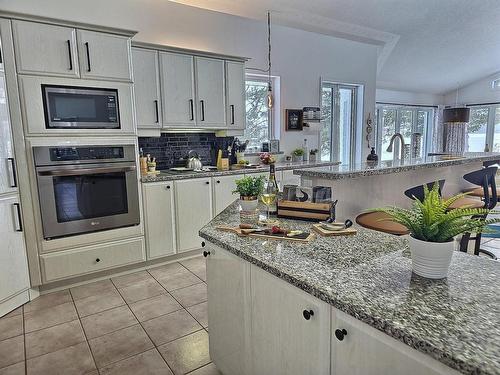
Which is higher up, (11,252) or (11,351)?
(11,252)

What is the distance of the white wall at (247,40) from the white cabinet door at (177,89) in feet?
1.53

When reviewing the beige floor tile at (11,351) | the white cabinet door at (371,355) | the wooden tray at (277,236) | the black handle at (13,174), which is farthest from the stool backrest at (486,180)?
the black handle at (13,174)

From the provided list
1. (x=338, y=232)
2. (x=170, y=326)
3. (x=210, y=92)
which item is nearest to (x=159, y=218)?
(x=170, y=326)

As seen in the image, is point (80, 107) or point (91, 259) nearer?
point (80, 107)

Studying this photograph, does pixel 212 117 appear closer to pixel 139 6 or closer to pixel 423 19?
pixel 139 6

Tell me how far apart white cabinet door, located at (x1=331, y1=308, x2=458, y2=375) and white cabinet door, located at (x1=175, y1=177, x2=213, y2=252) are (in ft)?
8.88

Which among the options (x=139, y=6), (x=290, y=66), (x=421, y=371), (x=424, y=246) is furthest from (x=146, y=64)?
(x=421, y=371)

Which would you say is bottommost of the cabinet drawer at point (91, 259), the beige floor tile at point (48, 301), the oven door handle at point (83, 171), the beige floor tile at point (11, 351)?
the beige floor tile at point (11, 351)

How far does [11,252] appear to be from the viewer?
2.63m

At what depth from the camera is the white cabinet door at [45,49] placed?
262 centimetres

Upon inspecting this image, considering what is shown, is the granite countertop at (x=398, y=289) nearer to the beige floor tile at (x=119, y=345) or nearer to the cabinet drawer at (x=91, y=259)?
the beige floor tile at (x=119, y=345)

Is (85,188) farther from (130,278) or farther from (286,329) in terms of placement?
(286,329)

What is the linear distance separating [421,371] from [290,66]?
15.5 feet

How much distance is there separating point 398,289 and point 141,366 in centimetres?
167
